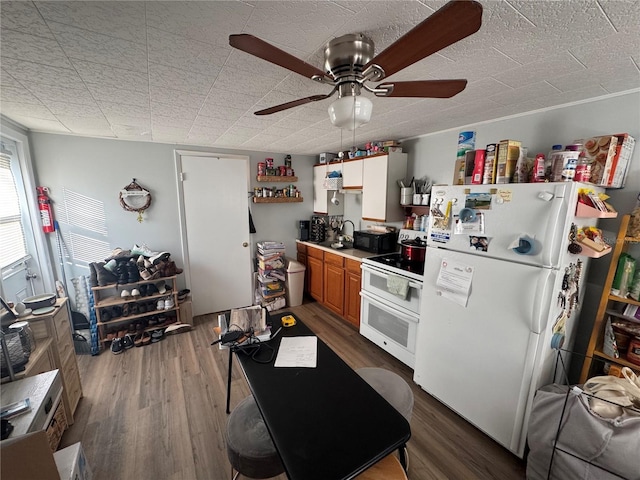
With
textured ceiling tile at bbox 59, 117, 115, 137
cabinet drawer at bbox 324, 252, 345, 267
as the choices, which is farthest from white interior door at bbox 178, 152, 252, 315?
cabinet drawer at bbox 324, 252, 345, 267

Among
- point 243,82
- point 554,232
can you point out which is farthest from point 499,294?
point 243,82

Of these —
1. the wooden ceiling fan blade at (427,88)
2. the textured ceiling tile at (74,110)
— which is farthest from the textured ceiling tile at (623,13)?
the textured ceiling tile at (74,110)

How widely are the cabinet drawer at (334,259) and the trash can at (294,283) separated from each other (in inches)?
17.3

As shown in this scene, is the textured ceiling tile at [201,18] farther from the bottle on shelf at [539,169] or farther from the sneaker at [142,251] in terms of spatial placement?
the sneaker at [142,251]

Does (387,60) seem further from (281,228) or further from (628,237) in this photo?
(281,228)

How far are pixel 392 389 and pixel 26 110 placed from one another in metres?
3.13

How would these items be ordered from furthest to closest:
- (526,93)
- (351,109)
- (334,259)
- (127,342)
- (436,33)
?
(334,259)
(127,342)
(526,93)
(351,109)
(436,33)

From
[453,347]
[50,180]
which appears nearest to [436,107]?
[453,347]

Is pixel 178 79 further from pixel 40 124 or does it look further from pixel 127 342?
pixel 127 342

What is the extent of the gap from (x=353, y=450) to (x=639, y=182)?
7.43ft

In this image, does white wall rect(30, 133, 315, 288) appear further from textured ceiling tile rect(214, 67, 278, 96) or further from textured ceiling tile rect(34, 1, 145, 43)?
textured ceiling tile rect(34, 1, 145, 43)

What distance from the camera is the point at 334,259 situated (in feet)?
10.4

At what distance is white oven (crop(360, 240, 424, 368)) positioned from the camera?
2.14m

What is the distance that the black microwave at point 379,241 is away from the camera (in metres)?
2.98
